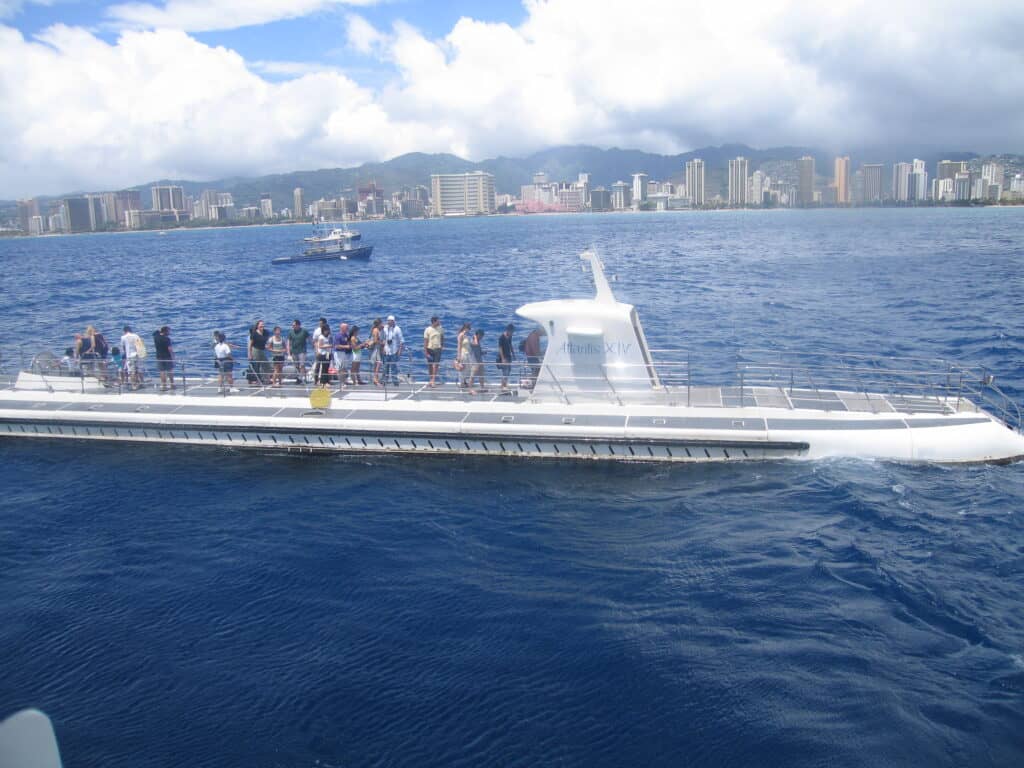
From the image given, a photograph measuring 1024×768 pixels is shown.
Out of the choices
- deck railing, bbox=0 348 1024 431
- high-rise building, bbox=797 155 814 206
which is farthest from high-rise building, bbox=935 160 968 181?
deck railing, bbox=0 348 1024 431

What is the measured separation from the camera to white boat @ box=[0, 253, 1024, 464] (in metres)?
18.7

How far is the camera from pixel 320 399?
70.2ft

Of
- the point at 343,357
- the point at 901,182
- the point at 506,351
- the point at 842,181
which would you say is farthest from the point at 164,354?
the point at 901,182

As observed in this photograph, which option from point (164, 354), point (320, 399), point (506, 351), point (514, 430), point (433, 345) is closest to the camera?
point (514, 430)

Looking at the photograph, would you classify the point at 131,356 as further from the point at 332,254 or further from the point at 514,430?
the point at 332,254

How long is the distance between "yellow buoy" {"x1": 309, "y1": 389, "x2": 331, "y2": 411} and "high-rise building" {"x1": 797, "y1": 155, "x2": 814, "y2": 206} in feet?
407

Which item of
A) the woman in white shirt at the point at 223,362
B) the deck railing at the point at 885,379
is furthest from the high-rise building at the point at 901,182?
the woman in white shirt at the point at 223,362

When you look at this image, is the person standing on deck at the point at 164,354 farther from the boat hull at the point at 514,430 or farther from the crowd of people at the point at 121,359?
the boat hull at the point at 514,430

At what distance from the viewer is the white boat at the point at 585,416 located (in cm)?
1873

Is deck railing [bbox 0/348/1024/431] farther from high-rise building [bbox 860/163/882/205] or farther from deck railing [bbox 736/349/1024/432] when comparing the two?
high-rise building [bbox 860/163/882/205]

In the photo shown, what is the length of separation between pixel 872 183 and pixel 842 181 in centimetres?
412

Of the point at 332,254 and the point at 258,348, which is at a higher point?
the point at 332,254

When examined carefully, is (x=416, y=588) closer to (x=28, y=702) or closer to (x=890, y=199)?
(x=28, y=702)

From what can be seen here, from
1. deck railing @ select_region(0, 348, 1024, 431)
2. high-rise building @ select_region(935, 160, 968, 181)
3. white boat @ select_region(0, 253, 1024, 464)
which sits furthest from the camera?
high-rise building @ select_region(935, 160, 968, 181)
